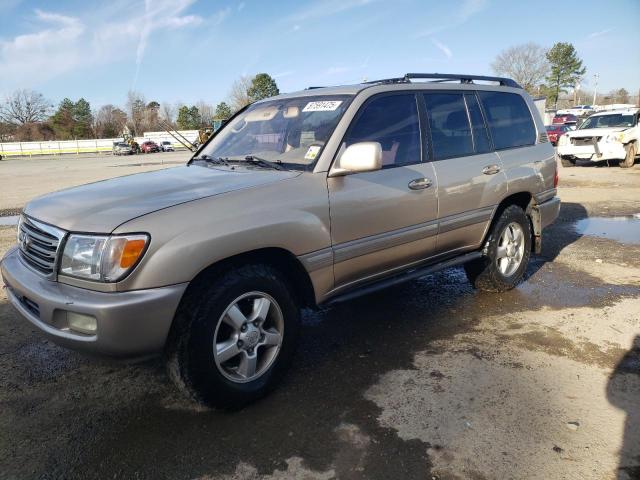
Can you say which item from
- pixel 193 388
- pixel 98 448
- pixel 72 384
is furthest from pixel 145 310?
pixel 72 384

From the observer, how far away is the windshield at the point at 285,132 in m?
3.26

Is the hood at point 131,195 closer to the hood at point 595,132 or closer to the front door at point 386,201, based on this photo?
the front door at point 386,201

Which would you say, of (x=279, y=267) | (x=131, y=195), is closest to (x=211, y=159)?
(x=131, y=195)

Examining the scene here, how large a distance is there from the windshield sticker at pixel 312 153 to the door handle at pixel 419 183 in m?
0.76

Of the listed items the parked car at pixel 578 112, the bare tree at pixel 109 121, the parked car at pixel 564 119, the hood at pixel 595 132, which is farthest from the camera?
the bare tree at pixel 109 121

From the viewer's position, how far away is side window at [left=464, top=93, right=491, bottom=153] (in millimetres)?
4164

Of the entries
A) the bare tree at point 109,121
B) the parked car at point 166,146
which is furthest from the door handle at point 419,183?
the bare tree at point 109,121

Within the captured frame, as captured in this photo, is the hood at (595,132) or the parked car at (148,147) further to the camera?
the parked car at (148,147)

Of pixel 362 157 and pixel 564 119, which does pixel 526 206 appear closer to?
pixel 362 157

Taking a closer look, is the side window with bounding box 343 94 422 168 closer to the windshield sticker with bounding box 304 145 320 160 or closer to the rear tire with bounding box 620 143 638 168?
the windshield sticker with bounding box 304 145 320 160

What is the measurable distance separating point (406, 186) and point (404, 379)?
52.6 inches

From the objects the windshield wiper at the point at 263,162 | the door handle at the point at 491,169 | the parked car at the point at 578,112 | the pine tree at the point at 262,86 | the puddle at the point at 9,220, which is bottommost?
the puddle at the point at 9,220

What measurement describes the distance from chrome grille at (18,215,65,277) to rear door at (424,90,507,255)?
264cm

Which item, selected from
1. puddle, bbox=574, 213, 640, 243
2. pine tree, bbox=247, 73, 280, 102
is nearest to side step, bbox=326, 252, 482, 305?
puddle, bbox=574, 213, 640, 243
